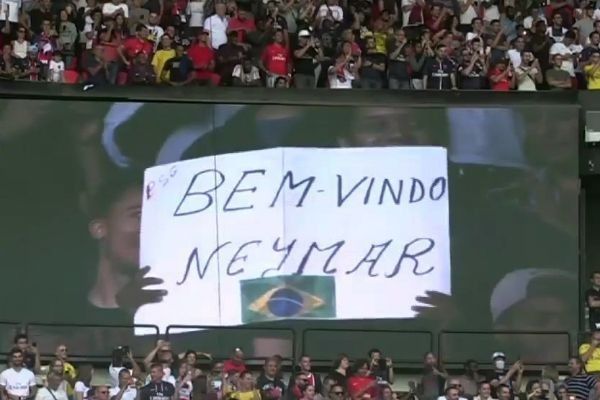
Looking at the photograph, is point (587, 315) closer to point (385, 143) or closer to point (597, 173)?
point (597, 173)

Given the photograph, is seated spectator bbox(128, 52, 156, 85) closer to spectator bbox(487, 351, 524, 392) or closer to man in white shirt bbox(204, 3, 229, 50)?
man in white shirt bbox(204, 3, 229, 50)

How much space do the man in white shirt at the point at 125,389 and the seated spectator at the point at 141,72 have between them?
519 centimetres

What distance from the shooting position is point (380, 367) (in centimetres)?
2331

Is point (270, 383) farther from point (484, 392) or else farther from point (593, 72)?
point (593, 72)

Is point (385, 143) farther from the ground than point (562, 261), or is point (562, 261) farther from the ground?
point (385, 143)

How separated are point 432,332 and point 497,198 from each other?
2.24 metres

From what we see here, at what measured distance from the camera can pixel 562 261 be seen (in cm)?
2561

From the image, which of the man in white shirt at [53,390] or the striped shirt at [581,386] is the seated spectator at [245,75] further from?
the striped shirt at [581,386]

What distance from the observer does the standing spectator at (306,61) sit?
2603 centimetres

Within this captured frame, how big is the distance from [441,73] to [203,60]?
3521 millimetres

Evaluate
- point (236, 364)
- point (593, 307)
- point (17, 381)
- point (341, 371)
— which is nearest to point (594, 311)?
point (593, 307)

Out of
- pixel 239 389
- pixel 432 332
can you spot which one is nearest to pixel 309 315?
pixel 432 332

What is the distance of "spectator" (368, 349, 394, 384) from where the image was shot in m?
23.1

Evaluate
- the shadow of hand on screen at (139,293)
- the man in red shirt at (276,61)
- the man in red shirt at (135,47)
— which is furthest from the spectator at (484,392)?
the man in red shirt at (135,47)
